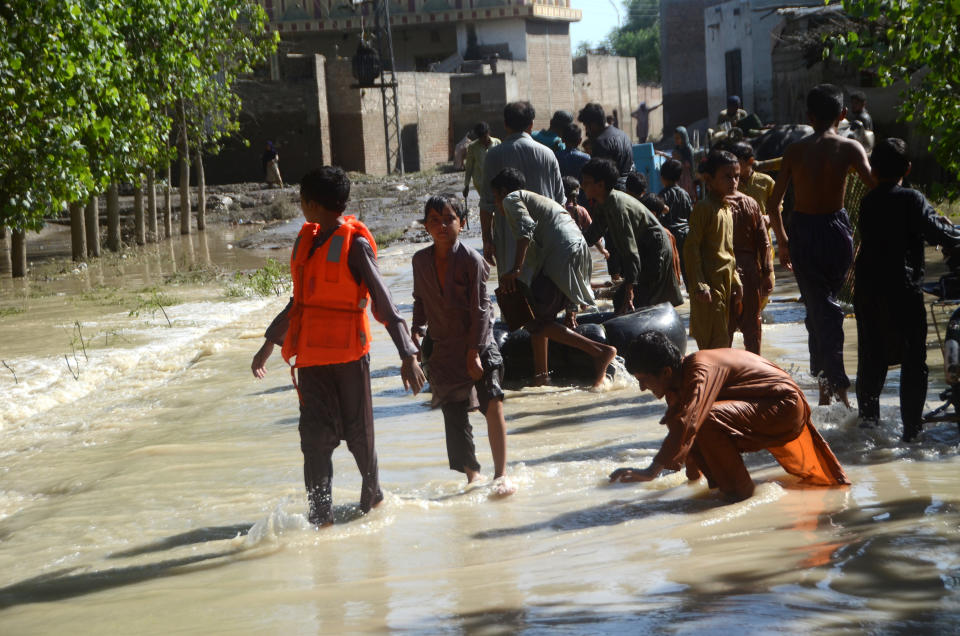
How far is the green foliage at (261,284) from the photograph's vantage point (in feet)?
53.0

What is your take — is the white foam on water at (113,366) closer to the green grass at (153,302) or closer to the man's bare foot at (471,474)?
the green grass at (153,302)

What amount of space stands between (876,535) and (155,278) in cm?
1676

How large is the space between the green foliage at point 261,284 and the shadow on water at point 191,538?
34.7ft

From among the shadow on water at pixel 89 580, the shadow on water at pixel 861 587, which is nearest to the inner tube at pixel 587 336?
the shadow on water at pixel 89 580

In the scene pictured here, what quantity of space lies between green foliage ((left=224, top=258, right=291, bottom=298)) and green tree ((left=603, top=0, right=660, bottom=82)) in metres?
78.5

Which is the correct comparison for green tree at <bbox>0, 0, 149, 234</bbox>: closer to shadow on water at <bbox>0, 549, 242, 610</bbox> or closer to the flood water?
the flood water

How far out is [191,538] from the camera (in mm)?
5422

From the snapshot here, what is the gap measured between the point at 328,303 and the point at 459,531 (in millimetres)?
1164

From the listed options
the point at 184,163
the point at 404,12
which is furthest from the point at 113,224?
the point at 404,12

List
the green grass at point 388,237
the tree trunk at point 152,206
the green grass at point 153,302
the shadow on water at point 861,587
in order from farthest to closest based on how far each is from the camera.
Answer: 1. the tree trunk at point 152,206
2. the green grass at point 388,237
3. the green grass at point 153,302
4. the shadow on water at point 861,587

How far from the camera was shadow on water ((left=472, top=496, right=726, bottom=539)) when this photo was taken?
494 cm

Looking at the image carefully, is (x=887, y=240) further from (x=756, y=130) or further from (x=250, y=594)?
(x=756, y=130)

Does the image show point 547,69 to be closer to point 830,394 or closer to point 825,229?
point 825,229

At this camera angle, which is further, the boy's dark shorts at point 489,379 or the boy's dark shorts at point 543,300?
the boy's dark shorts at point 543,300
